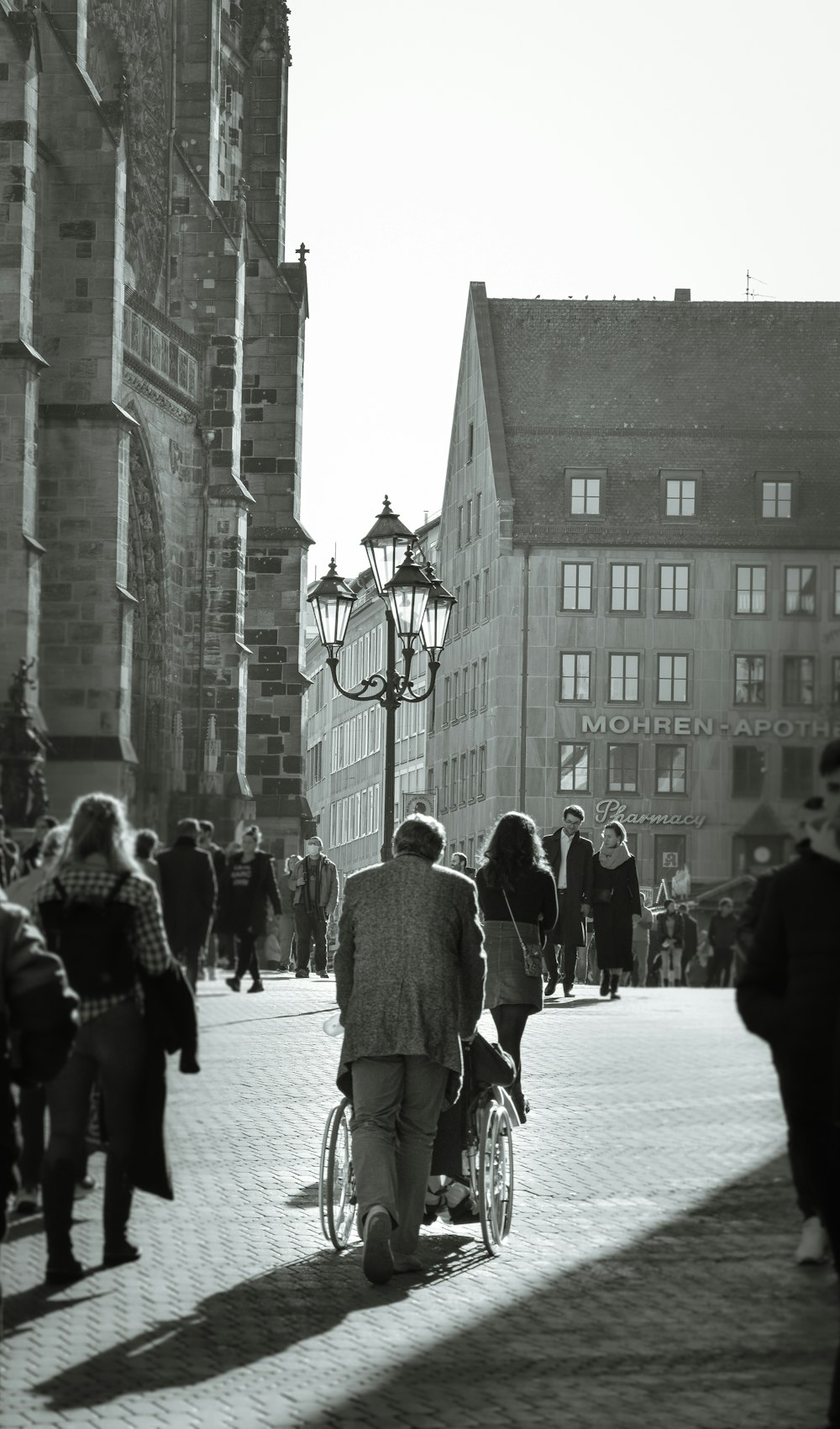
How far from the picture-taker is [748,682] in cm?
1103

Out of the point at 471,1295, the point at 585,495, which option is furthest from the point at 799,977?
the point at 585,495

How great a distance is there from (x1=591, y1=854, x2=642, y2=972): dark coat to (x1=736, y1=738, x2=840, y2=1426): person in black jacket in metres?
14.2

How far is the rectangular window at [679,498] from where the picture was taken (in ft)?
142

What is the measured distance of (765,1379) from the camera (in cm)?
716

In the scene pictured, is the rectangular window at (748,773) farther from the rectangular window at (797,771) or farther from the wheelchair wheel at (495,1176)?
the wheelchair wheel at (495,1176)

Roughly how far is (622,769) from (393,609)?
40363 millimetres

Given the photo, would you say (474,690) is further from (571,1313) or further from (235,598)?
(571,1313)

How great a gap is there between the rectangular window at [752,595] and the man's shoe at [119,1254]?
13.1 feet

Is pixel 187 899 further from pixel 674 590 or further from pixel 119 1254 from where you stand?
pixel 674 590

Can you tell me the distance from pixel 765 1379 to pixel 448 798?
66342mm

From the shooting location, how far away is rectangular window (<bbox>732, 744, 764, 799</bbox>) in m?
9.38

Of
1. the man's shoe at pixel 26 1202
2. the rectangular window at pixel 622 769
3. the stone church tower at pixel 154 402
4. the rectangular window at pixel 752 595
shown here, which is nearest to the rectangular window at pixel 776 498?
the rectangular window at pixel 752 595

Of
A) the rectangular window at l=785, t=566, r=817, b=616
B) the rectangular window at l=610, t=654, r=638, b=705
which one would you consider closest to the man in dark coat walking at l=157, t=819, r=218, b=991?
the rectangular window at l=785, t=566, r=817, b=616

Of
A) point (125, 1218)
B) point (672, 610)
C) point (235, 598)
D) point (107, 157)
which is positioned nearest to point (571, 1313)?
point (125, 1218)
